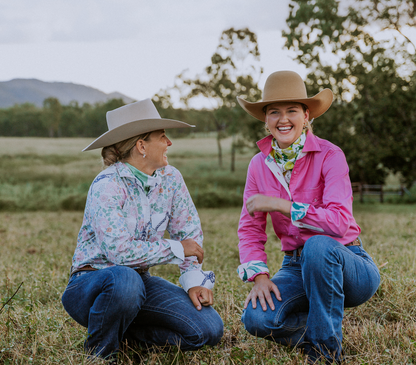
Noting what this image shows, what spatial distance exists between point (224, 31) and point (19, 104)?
2019cm

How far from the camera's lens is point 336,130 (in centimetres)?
2500

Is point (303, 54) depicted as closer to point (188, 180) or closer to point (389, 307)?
point (188, 180)

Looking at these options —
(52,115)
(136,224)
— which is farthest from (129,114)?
(52,115)

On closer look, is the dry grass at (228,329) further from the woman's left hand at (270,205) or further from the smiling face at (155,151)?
the smiling face at (155,151)

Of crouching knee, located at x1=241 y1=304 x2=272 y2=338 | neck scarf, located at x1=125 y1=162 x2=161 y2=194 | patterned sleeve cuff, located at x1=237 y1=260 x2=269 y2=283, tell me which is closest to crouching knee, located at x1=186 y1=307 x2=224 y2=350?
crouching knee, located at x1=241 y1=304 x2=272 y2=338

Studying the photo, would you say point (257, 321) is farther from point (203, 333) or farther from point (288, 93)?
point (288, 93)

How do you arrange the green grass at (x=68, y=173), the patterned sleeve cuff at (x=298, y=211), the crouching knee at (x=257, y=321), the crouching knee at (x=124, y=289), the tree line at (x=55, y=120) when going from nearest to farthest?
1. the crouching knee at (x=124, y=289)
2. the patterned sleeve cuff at (x=298, y=211)
3. the crouching knee at (x=257, y=321)
4. the green grass at (x=68, y=173)
5. the tree line at (x=55, y=120)

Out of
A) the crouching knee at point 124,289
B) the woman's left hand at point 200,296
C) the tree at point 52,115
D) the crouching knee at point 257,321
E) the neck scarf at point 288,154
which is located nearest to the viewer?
the crouching knee at point 124,289

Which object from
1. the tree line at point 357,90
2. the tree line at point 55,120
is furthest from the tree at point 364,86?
the tree line at point 55,120

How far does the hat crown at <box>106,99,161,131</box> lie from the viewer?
3.20 m

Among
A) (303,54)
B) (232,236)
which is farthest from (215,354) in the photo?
(303,54)

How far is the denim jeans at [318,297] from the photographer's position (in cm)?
269

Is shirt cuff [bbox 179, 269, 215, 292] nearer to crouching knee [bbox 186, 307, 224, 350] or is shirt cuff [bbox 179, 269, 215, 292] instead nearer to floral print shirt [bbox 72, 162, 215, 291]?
floral print shirt [bbox 72, 162, 215, 291]

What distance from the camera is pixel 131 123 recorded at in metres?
3.03
